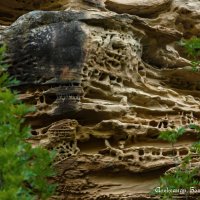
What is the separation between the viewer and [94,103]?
8.07 meters

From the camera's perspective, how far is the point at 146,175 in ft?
26.6

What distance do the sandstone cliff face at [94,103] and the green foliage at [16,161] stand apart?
1.94 meters

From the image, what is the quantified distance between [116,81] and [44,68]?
111 centimetres

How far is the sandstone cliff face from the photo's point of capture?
7934 millimetres

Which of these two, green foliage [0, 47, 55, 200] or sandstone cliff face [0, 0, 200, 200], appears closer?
green foliage [0, 47, 55, 200]

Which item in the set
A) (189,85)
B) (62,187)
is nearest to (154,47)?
(189,85)

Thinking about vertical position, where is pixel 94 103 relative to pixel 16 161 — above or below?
below

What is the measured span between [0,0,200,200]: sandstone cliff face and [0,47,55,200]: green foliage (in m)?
1.94

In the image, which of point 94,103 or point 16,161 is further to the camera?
point 94,103

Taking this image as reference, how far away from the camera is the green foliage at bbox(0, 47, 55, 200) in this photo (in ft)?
16.7

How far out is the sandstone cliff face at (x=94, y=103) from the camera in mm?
Result: 7934

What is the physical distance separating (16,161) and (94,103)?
3027 millimetres

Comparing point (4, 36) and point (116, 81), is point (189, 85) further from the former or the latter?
point (4, 36)

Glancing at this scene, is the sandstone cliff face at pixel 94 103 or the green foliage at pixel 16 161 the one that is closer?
the green foliage at pixel 16 161
